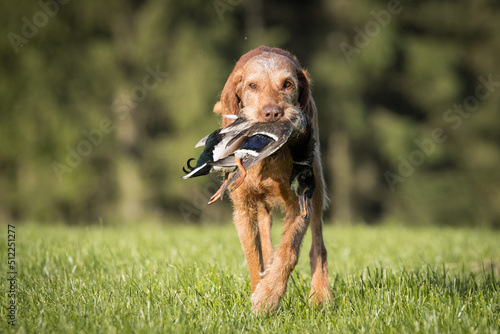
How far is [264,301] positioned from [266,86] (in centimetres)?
138

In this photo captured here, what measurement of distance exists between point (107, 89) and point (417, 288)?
1284 cm

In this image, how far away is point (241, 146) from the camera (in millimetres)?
2916

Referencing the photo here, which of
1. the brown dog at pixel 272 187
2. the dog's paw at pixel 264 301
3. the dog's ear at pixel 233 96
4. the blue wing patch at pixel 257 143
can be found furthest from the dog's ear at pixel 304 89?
the dog's paw at pixel 264 301

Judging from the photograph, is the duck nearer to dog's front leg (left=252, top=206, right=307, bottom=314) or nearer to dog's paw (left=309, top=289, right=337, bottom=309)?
dog's front leg (left=252, top=206, right=307, bottom=314)

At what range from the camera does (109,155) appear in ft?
51.8

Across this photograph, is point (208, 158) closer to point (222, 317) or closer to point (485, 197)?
point (222, 317)

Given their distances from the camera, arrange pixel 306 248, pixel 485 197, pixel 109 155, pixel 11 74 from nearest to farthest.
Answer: pixel 306 248 < pixel 11 74 < pixel 109 155 < pixel 485 197

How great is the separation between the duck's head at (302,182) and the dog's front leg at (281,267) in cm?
17

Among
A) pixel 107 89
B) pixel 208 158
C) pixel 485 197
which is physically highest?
pixel 107 89

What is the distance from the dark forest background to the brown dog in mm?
9339

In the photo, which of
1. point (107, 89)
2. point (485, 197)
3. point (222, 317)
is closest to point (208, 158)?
point (222, 317)

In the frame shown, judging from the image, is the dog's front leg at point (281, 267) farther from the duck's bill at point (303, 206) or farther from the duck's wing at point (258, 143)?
the duck's wing at point (258, 143)

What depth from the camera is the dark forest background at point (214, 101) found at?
1398cm

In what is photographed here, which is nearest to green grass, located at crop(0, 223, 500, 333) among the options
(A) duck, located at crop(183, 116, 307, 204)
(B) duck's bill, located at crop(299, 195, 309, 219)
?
(B) duck's bill, located at crop(299, 195, 309, 219)
